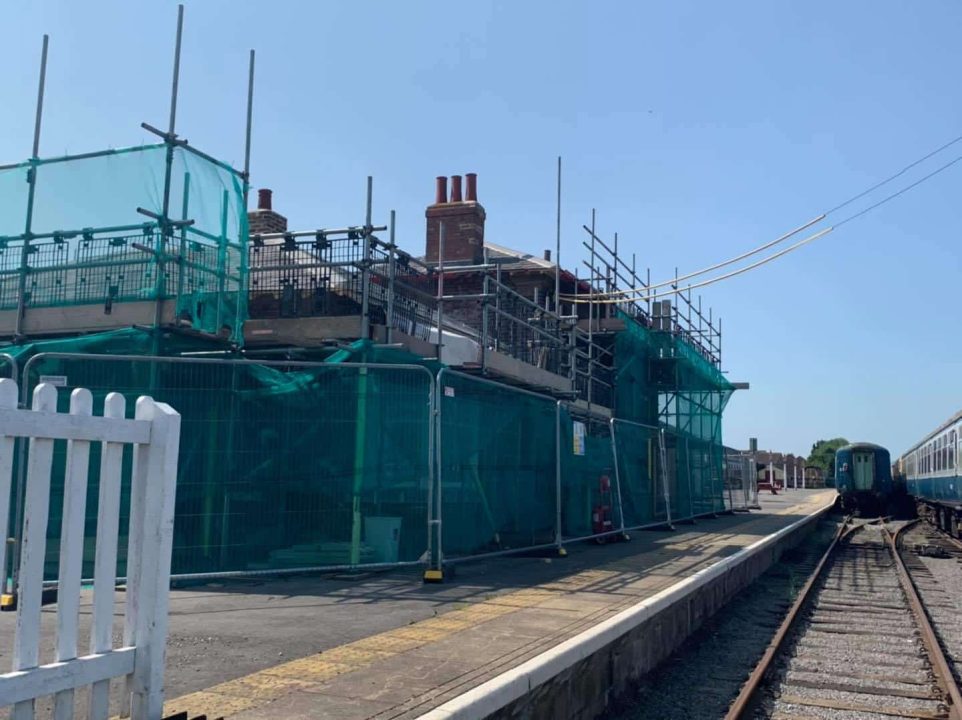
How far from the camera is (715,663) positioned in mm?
8484

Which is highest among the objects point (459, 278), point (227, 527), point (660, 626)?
point (459, 278)

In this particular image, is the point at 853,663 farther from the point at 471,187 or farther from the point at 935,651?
the point at 471,187

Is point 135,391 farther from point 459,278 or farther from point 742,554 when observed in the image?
point 459,278

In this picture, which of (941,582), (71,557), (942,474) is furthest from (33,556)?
(942,474)

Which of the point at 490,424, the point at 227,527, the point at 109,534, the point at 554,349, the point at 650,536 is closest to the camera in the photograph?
the point at 109,534

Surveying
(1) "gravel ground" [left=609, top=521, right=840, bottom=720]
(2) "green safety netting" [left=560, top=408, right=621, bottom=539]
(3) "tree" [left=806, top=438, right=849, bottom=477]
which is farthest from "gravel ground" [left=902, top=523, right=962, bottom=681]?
(3) "tree" [left=806, top=438, right=849, bottom=477]

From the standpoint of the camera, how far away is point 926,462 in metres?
31.4

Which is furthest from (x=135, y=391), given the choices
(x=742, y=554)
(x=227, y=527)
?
(x=742, y=554)

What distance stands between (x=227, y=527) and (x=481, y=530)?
10.5 feet

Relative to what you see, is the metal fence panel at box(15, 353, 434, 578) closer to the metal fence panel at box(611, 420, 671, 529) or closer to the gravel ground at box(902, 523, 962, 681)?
the gravel ground at box(902, 523, 962, 681)

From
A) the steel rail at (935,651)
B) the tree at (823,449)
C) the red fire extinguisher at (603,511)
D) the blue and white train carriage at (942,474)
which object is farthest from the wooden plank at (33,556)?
the tree at (823,449)

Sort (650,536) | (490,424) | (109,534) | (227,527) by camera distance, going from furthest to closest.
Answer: (650,536) < (490,424) < (227,527) < (109,534)

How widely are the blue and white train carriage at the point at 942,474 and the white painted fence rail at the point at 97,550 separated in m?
22.0

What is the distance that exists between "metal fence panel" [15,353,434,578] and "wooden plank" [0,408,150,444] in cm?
528
